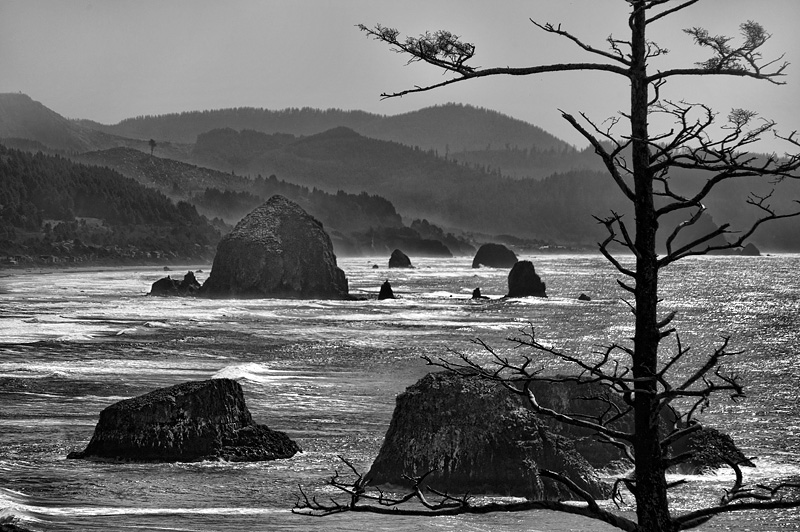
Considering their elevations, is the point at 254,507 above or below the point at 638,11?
below

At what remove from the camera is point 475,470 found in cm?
1588

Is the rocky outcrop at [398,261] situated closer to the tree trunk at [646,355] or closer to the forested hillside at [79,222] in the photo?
the forested hillside at [79,222]

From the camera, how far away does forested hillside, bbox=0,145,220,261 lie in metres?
149

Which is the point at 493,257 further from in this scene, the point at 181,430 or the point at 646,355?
the point at 646,355

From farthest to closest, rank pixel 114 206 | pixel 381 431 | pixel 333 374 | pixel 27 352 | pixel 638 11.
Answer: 1. pixel 114 206
2. pixel 27 352
3. pixel 333 374
4. pixel 381 431
5. pixel 638 11

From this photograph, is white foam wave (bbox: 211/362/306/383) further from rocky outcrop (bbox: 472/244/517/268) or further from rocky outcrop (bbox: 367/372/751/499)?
rocky outcrop (bbox: 472/244/517/268)

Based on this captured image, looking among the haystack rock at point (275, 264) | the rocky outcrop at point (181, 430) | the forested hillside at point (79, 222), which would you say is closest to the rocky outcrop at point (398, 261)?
the forested hillside at point (79, 222)

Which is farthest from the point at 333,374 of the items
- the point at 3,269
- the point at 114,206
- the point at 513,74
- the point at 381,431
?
the point at 114,206

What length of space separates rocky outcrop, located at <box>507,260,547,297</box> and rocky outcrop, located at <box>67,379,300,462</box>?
66006 mm

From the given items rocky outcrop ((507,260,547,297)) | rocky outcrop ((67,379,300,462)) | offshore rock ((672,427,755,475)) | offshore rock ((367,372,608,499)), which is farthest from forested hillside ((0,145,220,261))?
offshore rock ((367,372,608,499))

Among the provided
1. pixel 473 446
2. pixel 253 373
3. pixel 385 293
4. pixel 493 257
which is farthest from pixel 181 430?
pixel 493 257

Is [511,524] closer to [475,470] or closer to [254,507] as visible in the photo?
[475,470]

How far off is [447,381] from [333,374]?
16183 mm

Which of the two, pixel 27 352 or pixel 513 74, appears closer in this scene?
pixel 513 74
